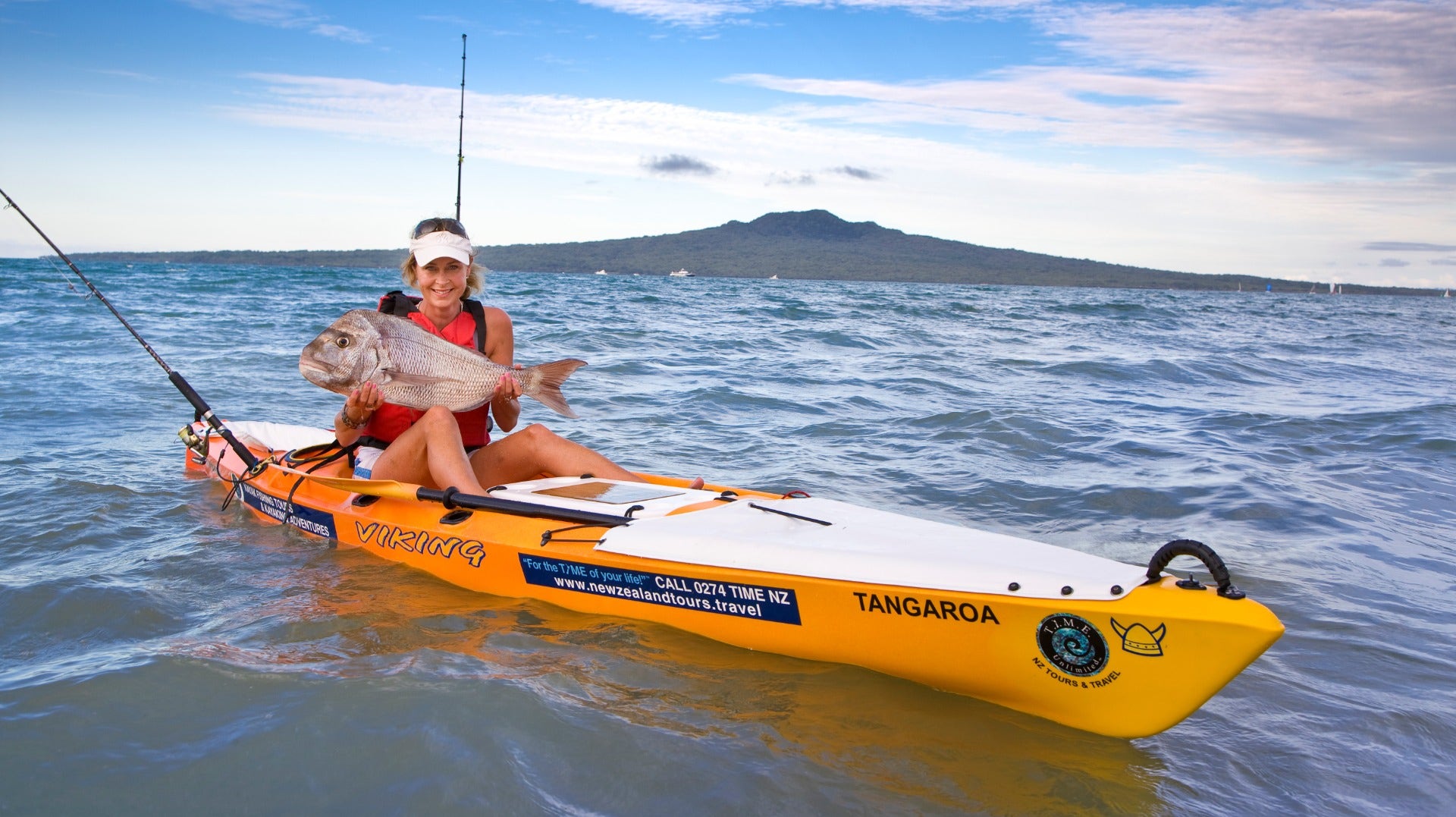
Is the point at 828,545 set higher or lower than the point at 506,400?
lower

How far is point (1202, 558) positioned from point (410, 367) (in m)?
3.23

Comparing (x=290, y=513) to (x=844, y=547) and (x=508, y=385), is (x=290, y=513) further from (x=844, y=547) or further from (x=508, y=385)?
(x=844, y=547)

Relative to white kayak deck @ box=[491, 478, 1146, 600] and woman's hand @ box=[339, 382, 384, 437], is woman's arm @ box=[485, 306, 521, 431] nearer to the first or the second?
white kayak deck @ box=[491, 478, 1146, 600]

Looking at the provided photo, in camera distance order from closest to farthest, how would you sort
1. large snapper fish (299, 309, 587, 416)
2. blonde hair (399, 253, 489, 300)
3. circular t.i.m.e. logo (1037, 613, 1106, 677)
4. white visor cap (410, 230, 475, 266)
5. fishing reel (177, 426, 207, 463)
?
circular t.i.m.e. logo (1037, 613, 1106, 677)
large snapper fish (299, 309, 587, 416)
white visor cap (410, 230, 475, 266)
blonde hair (399, 253, 489, 300)
fishing reel (177, 426, 207, 463)

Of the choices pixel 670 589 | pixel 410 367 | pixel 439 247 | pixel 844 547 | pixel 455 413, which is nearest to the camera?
pixel 844 547

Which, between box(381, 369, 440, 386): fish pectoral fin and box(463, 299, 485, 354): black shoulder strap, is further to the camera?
box(463, 299, 485, 354): black shoulder strap

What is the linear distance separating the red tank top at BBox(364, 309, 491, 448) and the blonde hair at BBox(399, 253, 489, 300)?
0.15 metres

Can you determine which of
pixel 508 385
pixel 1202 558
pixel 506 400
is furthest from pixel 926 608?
→ pixel 506 400

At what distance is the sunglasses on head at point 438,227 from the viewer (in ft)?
14.9

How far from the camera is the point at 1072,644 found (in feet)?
9.91

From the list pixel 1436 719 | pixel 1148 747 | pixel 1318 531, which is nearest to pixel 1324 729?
pixel 1436 719

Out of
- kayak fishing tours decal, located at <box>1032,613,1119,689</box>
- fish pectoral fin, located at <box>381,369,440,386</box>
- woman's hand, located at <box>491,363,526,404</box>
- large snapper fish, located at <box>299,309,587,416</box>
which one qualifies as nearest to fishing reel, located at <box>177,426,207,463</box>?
large snapper fish, located at <box>299,309,587,416</box>

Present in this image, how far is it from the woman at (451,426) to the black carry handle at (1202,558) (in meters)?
2.76

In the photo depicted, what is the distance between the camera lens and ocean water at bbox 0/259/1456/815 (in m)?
2.91
